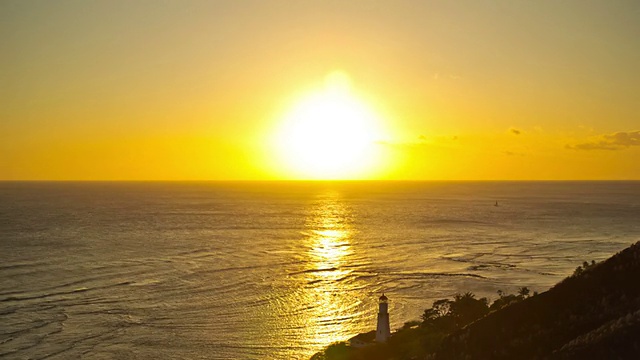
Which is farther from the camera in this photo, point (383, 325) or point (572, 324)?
point (383, 325)

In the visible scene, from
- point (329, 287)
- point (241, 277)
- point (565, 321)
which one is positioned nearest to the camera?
point (565, 321)

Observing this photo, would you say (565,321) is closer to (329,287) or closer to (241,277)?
(329,287)

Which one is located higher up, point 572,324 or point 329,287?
point 572,324

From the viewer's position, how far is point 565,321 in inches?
835

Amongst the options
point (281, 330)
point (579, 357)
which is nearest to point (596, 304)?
point (579, 357)

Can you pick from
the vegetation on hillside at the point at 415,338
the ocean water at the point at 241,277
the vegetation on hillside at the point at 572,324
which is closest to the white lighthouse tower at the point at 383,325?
the vegetation on hillside at the point at 415,338

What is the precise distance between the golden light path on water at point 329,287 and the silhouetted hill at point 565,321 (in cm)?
2391

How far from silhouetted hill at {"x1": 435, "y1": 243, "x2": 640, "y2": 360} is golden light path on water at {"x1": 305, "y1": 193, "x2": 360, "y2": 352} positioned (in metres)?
23.9

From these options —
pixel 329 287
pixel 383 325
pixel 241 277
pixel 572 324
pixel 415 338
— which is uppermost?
pixel 572 324

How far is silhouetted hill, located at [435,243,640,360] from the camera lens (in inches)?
752

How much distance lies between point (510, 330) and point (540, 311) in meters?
1.41

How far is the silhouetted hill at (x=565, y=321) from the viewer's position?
19094 millimetres

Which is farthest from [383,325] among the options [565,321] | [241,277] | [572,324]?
[241,277]

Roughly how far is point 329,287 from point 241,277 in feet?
36.5
